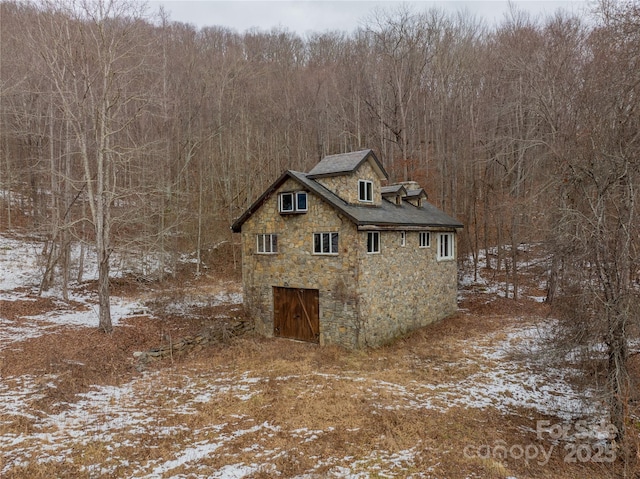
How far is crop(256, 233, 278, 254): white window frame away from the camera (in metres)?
16.1

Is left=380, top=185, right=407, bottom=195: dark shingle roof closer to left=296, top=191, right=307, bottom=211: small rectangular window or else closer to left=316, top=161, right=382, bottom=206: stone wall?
left=316, top=161, right=382, bottom=206: stone wall

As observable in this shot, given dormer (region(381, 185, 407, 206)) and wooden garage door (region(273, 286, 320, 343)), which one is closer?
wooden garage door (region(273, 286, 320, 343))

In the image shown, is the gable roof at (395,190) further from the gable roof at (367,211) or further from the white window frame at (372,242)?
the white window frame at (372,242)

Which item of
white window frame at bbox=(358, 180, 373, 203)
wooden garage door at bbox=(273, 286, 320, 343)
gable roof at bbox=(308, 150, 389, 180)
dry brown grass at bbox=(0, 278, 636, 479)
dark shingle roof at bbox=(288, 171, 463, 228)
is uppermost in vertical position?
gable roof at bbox=(308, 150, 389, 180)

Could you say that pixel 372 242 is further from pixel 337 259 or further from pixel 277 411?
pixel 277 411

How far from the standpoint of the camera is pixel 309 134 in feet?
115

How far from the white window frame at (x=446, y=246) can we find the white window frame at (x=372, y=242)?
216 inches

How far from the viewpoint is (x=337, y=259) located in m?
14.3

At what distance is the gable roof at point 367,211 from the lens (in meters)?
13.9

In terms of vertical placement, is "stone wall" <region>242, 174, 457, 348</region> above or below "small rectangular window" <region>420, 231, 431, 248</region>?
below

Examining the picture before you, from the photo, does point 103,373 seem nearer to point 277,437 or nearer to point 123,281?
point 277,437

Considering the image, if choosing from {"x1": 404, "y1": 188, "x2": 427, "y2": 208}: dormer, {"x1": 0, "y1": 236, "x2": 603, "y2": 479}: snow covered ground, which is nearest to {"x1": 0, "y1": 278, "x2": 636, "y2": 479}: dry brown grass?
{"x1": 0, "y1": 236, "x2": 603, "y2": 479}: snow covered ground

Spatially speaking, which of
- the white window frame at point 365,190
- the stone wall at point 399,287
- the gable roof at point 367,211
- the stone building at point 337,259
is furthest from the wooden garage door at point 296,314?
the white window frame at point 365,190

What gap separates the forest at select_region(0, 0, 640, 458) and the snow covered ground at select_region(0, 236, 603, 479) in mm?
3319
